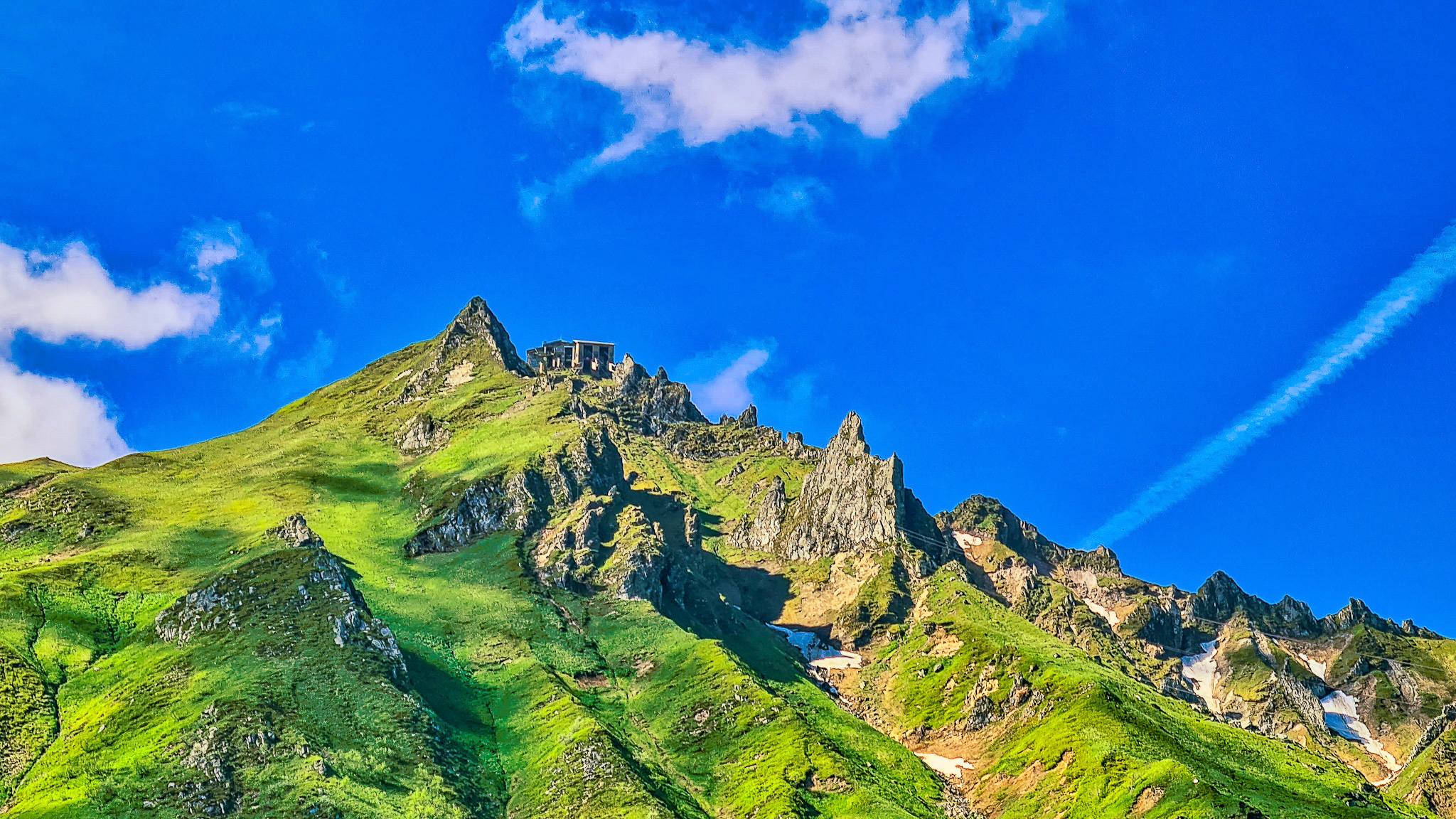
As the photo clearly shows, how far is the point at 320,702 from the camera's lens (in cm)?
19000

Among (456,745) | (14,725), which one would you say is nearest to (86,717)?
(14,725)

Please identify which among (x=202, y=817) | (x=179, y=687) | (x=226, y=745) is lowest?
(x=202, y=817)

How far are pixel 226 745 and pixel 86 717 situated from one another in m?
27.0

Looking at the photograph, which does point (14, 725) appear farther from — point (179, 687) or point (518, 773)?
point (518, 773)

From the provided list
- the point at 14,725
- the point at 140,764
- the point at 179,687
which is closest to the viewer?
the point at 140,764

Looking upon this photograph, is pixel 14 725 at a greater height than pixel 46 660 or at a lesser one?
lesser

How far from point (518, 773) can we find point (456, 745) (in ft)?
35.3

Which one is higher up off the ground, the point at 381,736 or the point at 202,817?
the point at 381,736

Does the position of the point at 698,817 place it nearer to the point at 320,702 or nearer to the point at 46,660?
the point at 320,702

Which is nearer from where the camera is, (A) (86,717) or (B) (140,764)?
(B) (140,764)

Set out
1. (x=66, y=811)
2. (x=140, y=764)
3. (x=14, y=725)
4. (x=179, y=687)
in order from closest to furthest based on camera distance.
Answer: (x=66, y=811) → (x=140, y=764) → (x=14, y=725) → (x=179, y=687)

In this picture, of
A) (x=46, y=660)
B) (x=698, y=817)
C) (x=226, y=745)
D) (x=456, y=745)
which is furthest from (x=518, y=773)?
(x=46, y=660)

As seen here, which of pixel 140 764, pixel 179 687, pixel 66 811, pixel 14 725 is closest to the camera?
pixel 66 811

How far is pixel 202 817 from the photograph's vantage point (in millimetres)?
158500
